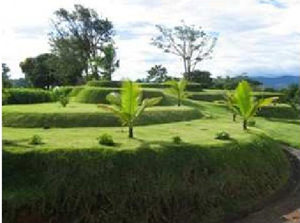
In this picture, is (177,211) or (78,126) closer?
(177,211)

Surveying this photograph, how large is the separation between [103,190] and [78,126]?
499 centimetres

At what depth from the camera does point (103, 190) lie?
9359 millimetres

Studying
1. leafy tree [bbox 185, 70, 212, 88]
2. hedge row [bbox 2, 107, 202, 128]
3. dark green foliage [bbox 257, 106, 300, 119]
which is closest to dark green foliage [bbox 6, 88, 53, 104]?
hedge row [bbox 2, 107, 202, 128]

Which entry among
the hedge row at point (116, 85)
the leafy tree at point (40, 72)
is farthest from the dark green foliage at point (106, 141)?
the leafy tree at point (40, 72)

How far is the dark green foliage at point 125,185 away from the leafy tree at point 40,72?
33015 mm

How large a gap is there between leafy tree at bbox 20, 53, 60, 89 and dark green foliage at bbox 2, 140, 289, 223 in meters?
33.0

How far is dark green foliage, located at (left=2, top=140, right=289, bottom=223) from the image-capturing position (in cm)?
908

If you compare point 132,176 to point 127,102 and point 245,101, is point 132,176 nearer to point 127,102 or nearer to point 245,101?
point 127,102

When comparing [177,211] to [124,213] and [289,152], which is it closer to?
[124,213]

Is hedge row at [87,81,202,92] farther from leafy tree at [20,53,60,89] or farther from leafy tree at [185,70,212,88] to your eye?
leafy tree at [20,53,60,89]

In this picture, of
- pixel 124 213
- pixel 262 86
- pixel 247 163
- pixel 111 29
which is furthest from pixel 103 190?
pixel 111 29

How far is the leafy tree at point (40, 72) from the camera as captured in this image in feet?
142

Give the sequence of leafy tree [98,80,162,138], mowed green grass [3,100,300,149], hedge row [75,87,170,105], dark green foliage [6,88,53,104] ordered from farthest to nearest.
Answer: hedge row [75,87,170,105]
dark green foliage [6,88,53,104]
leafy tree [98,80,162,138]
mowed green grass [3,100,300,149]

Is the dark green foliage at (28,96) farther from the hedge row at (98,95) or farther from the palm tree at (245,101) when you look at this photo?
the palm tree at (245,101)
